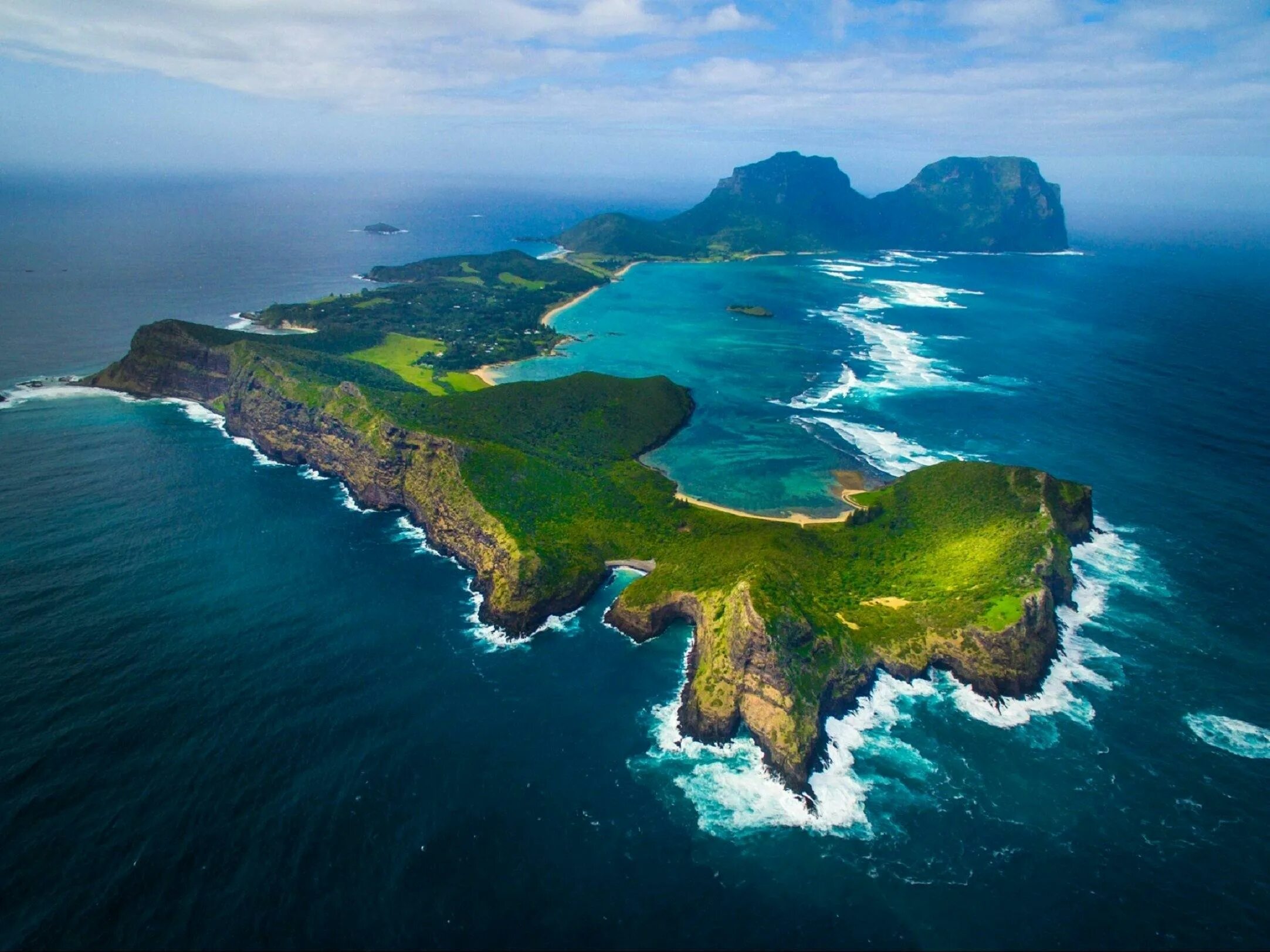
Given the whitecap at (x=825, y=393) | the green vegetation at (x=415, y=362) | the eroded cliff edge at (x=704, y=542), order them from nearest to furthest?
the eroded cliff edge at (x=704, y=542)
the whitecap at (x=825, y=393)
the green vegetation at (x=415, y=362)

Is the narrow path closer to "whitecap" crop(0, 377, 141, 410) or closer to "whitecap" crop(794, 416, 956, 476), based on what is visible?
"whitecap" crop(794, 416, 956, 476)

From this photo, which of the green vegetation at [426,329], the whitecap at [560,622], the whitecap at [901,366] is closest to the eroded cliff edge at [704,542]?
the whitecap at [560,622]

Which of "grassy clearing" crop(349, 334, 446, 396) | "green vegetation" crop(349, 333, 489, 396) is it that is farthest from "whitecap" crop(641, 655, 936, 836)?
"grassy clearing" crop(349, 334, 446, 396)

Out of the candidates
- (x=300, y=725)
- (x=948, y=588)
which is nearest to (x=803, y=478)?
(x=948, y=588)

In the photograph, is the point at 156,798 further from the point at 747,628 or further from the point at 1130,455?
the point at 1130,455

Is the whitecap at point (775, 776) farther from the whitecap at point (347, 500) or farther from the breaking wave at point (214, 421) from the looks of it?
the breaking wave at point (214, 421)

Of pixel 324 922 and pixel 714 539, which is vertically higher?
pixel 714 539
